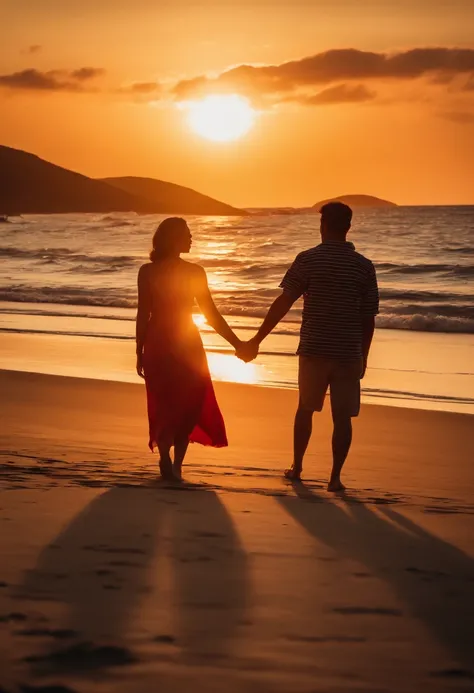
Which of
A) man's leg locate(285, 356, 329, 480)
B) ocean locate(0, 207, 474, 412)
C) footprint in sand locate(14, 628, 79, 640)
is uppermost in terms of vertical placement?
man's leg locate(285, 356, 329, 480)

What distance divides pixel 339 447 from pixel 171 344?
1.20 meters

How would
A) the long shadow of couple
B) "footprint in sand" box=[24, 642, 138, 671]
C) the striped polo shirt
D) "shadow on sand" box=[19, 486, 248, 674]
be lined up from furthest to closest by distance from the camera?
the striped polo shirt, the long shadow of couple, "shadow on sand" box=[19, 486, 248, 674], "footprint in sand" box=[24, 642, 138, 671]

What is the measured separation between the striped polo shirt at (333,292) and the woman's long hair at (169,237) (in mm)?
706

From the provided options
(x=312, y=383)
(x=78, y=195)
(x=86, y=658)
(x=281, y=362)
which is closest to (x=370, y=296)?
A: (x=312, y=383)

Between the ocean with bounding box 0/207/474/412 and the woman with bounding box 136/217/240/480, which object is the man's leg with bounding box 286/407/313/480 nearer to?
the woman with bounding box 136/217/240/480

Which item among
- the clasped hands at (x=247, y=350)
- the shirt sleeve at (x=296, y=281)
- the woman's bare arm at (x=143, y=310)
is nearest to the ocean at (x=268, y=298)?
the clasped hands at (x=247, y=350)

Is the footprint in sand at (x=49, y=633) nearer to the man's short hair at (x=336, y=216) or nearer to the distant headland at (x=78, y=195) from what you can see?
the man's short hair at (x=336, y=216)

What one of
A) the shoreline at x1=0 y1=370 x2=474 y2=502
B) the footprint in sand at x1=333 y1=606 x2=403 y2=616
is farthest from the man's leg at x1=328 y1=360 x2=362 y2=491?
the footprint in sand at x1=333 y1=606 x2=403 y2=616

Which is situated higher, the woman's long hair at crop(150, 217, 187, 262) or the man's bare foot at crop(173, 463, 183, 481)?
the woman's long hair at crop(150, 217, 187, 262)

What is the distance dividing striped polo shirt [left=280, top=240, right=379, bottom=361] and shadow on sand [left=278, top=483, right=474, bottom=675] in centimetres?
89

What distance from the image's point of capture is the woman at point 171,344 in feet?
21.2

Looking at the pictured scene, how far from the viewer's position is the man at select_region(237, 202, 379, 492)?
6.32 meters

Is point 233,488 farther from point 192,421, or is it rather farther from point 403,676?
point 403,676

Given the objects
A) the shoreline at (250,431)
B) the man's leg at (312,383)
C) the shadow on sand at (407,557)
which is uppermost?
the man's leg at (312,383)
